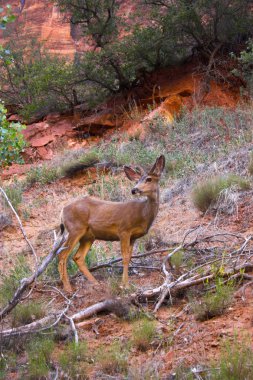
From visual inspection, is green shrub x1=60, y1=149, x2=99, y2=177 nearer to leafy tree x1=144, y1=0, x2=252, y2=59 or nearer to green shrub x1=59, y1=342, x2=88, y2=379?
leafy tree x1=144, y1=0, x2=252, y2=59

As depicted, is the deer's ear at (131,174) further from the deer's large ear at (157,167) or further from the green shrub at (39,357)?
the green shrub at (39,357)

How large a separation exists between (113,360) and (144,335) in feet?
1.39

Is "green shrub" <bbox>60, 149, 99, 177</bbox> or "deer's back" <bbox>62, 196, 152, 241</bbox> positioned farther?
"green shrub" <bbox>60, 149, 99, 177</bbox>

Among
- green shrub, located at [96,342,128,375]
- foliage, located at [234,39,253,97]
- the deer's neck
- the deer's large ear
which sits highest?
the deer's large ear

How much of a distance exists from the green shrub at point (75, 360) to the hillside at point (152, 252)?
0.01 meters

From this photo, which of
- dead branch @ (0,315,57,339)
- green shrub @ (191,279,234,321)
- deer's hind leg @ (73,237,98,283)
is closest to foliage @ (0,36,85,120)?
deer's hind leg @ (73,237,98,283)

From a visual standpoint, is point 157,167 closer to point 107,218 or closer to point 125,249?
point 107,218

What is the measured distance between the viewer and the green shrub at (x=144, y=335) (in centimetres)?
527

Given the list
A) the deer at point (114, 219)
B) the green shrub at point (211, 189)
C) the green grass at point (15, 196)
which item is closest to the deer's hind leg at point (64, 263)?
the deer at point (114, 219)

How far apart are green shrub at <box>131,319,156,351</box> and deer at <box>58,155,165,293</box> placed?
148 centimetres

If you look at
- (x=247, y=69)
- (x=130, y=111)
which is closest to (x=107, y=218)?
(x=247, y=69)

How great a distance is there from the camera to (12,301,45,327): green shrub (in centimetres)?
621

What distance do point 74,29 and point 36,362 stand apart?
3335 cm

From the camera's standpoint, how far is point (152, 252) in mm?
7434
